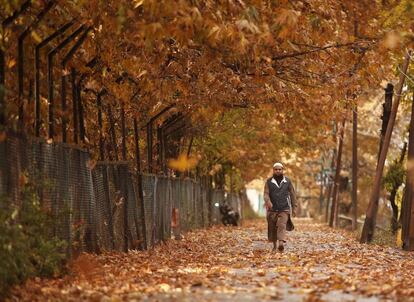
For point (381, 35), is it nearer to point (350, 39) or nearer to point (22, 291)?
point (350, 39)

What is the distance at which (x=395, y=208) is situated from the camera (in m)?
37.7

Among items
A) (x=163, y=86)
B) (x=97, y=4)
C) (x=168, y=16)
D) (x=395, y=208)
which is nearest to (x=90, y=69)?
(x=163, y=86)

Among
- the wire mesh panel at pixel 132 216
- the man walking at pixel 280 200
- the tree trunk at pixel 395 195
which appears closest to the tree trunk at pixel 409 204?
the man walking at pixel 280 200

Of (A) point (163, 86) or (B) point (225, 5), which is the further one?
(A) point (163, 86)

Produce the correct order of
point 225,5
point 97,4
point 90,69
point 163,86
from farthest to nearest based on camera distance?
point 163,86 → point 90,69 → point 97,4 → point 225,5

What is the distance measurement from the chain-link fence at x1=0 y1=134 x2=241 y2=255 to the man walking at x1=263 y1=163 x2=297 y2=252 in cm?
295

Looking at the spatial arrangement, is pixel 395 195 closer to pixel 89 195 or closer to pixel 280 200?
pixel 280 200

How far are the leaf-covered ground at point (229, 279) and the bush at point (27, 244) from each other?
0.70 ft

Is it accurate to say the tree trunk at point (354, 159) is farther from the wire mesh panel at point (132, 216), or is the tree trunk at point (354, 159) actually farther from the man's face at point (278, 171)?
the wire mesh panel at point (132, 216)

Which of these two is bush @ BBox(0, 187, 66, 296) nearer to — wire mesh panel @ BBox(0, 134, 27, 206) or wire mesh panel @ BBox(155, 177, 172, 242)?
wire mesh panel @ BBox(0, 134, 27, 206)

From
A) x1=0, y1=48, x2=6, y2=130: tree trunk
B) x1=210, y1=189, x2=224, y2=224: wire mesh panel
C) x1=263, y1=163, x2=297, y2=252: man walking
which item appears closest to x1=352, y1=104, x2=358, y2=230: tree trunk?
x1=210, y1=189, x2=224, y2=224: wire mesh panel

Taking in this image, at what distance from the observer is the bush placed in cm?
1199

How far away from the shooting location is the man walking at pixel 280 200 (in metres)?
23.0

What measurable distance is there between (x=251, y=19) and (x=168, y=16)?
1.02 metres
